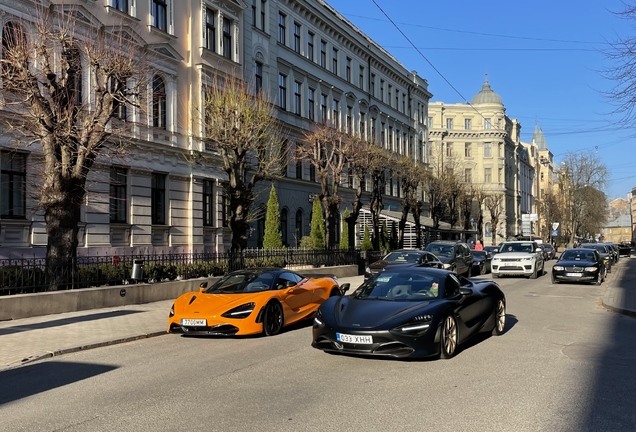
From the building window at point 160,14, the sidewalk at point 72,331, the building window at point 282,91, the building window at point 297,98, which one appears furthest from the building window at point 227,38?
the sidewalk at point 72,331

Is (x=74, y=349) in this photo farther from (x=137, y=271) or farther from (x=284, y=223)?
(x=284, y=223)

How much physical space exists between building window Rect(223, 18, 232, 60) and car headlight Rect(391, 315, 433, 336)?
27.1m

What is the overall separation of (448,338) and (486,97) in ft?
313

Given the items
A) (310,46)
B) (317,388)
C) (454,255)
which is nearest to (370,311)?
(317,388)

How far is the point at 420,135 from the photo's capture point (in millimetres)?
65062

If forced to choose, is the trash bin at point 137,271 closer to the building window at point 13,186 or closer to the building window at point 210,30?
the building window at point 13,186

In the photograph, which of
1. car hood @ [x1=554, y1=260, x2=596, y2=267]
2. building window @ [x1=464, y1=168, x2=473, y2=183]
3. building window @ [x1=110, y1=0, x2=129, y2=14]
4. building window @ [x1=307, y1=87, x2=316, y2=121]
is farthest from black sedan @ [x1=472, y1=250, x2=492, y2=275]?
building window @ [x1=464, y1=168, x2=473, y2=183]

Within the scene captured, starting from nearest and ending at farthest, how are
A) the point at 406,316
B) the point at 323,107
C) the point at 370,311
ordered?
the point at 406,316, the point at 370,311, the point at 323,107

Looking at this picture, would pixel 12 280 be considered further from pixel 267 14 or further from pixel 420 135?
pixel 420 135

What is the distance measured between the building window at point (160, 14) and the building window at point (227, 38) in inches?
179

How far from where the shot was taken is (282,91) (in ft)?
125

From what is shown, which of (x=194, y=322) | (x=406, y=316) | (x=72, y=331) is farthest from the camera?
(x=72, y=331)

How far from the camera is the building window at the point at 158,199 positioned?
27.8 m

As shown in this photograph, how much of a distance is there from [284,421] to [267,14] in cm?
→ 3471
